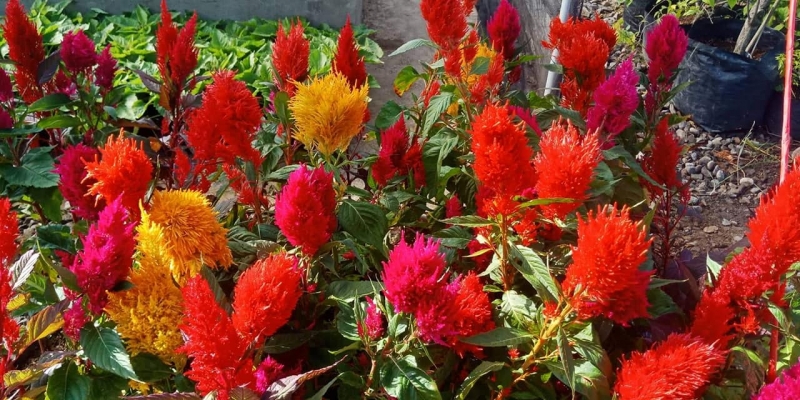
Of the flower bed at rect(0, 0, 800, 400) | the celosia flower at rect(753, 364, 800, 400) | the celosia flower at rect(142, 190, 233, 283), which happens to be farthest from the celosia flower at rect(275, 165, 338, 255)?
the celosia flower at rect(753, 364, 800, 400)

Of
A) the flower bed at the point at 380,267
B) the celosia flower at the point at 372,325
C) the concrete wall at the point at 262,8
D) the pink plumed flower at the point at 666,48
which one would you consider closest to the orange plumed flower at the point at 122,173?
the flower bed at the point at 380,267

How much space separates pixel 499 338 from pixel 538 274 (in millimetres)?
118

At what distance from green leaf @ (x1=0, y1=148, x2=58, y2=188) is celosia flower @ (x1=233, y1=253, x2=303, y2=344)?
104 centimetres

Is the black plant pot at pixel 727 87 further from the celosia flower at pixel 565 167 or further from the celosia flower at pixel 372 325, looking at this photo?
the celosia flower at pixel 372 325

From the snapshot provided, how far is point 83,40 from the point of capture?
1.79 m

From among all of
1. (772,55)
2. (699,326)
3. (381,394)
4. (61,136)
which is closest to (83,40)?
(61,136)

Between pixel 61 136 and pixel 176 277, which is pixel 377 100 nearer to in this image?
pixel 61 136

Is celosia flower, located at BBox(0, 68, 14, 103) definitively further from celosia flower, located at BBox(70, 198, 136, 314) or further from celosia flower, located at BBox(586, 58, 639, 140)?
celosia flower, located at BBox(586, 58, 639, 140)

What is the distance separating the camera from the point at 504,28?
79.0 inches

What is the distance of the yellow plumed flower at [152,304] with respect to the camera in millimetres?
1086

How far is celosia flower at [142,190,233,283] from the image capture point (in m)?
1.07

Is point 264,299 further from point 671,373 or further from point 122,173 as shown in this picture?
point 671,373

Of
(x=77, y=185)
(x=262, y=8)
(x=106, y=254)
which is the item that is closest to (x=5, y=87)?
(x=77, y=185)

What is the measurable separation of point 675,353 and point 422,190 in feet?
3.12
